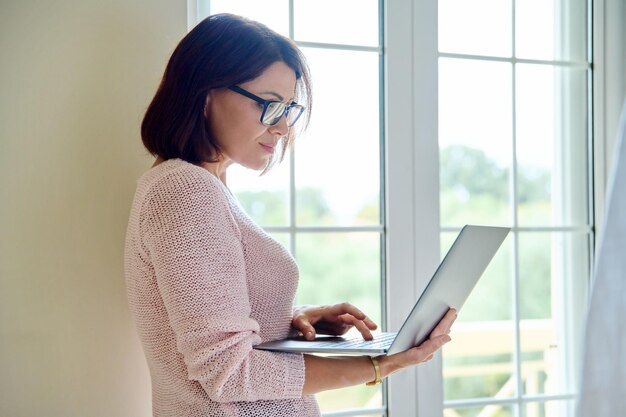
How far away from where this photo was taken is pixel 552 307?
1937 millimetres

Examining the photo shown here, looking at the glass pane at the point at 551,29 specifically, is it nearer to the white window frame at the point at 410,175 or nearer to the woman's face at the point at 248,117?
the white window frame at the point at 410,175

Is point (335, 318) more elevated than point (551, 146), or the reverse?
point (551, 146)

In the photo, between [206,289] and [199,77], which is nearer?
[206,289]

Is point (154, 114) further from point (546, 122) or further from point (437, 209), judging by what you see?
point (546, 122)

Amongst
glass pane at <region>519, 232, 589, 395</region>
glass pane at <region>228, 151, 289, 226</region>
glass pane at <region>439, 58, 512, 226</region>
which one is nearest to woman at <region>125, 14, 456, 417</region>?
glass pane at <region>228, 151, 289, 226</region>

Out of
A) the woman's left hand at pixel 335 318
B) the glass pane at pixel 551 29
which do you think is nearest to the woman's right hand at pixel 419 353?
the woman's left hand at pixel 335 318

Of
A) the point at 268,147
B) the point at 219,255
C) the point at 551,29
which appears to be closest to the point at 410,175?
the point at 268,147

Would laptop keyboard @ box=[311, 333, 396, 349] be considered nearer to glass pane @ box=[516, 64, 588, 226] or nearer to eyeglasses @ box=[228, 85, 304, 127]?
eyeglasses @ box=[228, 85, 304, 127]

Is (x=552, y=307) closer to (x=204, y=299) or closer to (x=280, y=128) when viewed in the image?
(x=280, y=128)

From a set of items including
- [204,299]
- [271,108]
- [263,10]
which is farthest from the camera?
[263,10]

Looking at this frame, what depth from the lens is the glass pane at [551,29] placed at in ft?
6.19

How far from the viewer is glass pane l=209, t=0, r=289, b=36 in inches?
64.1

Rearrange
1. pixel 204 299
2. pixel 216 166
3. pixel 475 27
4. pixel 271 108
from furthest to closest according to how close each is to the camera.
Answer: pixel 475 27
pixel 216 166
pixel 271 108
pixel 204 299

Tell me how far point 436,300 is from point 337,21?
3.10 feet
